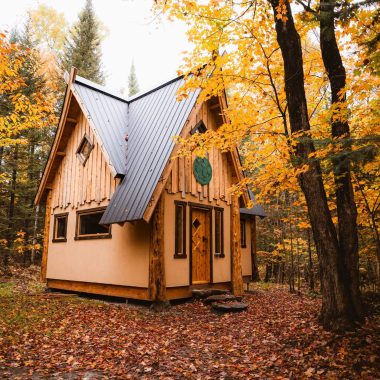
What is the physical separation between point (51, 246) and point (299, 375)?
36.9 ft

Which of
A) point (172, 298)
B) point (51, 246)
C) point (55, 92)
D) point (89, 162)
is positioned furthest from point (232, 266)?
point (55, 92)

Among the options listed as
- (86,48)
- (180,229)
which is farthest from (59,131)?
(86,48)

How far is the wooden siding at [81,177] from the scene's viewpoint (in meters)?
11.2

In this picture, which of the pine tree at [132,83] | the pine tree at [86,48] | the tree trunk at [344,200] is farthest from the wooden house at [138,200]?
the pine tree at [132,83]

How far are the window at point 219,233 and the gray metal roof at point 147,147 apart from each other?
326 cm

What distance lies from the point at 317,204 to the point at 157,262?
4.70 meters

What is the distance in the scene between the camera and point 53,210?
13.7m

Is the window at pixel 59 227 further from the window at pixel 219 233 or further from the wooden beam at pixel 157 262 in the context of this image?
the window at pixel 219 233

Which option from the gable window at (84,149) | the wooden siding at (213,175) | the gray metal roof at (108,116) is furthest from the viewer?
the gable window at (84,149)

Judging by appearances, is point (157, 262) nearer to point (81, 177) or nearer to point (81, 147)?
point (81, 177)

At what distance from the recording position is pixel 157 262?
9211mm

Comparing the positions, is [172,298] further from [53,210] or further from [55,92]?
[55,92]

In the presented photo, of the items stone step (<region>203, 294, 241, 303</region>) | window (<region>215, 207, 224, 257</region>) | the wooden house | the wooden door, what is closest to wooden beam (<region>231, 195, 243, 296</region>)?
the wooden house

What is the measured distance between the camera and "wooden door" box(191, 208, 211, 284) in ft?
35.7
